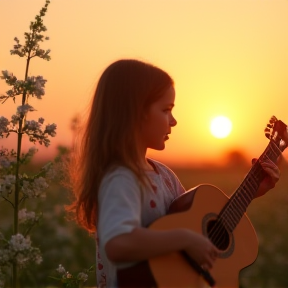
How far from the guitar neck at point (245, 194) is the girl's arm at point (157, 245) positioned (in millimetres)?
395

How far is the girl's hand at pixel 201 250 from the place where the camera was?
9.85ft

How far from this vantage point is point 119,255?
2861 millimetres

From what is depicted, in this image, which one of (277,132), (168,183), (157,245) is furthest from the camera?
(277,132)

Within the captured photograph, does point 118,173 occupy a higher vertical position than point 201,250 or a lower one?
higher

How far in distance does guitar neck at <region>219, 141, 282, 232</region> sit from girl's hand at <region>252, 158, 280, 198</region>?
21 mm

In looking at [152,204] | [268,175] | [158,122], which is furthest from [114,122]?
[268,175]

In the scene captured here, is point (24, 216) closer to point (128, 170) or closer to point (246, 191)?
point (128, 170)

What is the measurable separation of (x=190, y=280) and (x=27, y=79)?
1330 millimetres

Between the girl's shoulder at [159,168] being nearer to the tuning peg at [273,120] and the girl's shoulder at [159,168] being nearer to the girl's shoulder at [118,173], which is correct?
the girl's shoulder at [118,173]

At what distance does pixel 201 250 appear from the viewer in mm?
3014

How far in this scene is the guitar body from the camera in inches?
119

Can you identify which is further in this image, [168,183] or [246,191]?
[246,191]

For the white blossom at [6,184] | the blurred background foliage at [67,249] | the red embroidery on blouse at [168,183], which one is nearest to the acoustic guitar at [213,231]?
the red embroidery on blouse at [168,183]

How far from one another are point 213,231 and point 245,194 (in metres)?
0.38
